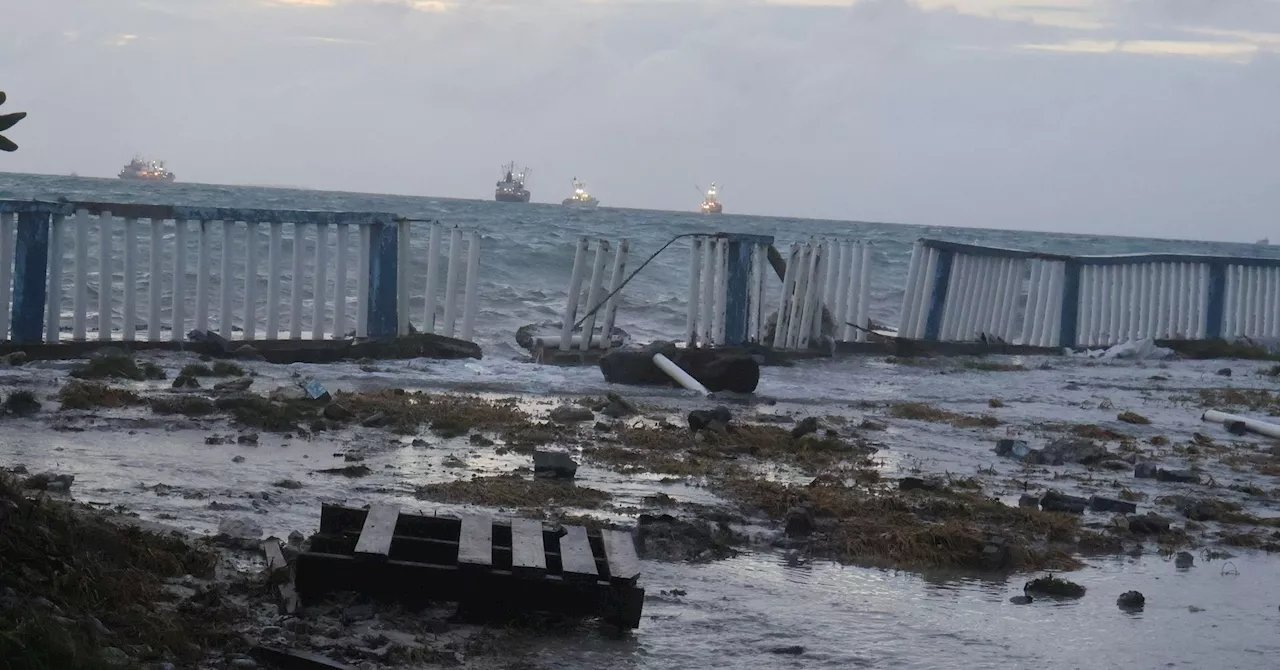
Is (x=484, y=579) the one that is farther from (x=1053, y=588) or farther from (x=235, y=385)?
(x=235, y=385)

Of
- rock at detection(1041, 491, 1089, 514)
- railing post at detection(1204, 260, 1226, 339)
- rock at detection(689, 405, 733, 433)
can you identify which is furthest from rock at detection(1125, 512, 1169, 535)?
railing post at detection(1204, 260, 1226, 339)

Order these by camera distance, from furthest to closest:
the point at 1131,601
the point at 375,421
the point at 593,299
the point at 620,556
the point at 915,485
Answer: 1. the point at 593,299
2. the point at 375,421
3. the point at 915,485
4. the point at 1131,601
5. the point at 620,556

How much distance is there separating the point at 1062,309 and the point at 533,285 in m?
14.5

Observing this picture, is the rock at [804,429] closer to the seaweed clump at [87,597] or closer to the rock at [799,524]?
the rock at [799,524]

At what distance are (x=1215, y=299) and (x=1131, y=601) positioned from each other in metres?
17.1

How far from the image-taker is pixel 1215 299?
21.4 metres

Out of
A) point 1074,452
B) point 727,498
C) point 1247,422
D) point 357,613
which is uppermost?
point 1247,422

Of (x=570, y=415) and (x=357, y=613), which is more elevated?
(x=570, y=415)

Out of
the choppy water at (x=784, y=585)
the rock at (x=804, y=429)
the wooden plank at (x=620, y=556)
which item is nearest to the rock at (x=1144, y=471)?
the choppy water at (x=784, y=585)

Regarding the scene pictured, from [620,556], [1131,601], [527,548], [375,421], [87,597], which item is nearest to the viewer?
[87,597]

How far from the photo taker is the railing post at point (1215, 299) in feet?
69.8

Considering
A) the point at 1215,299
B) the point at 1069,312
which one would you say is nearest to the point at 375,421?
the point at 1069,312

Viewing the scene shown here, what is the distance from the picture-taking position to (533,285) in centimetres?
3158

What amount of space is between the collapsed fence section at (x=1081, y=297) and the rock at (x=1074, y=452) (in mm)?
8015
